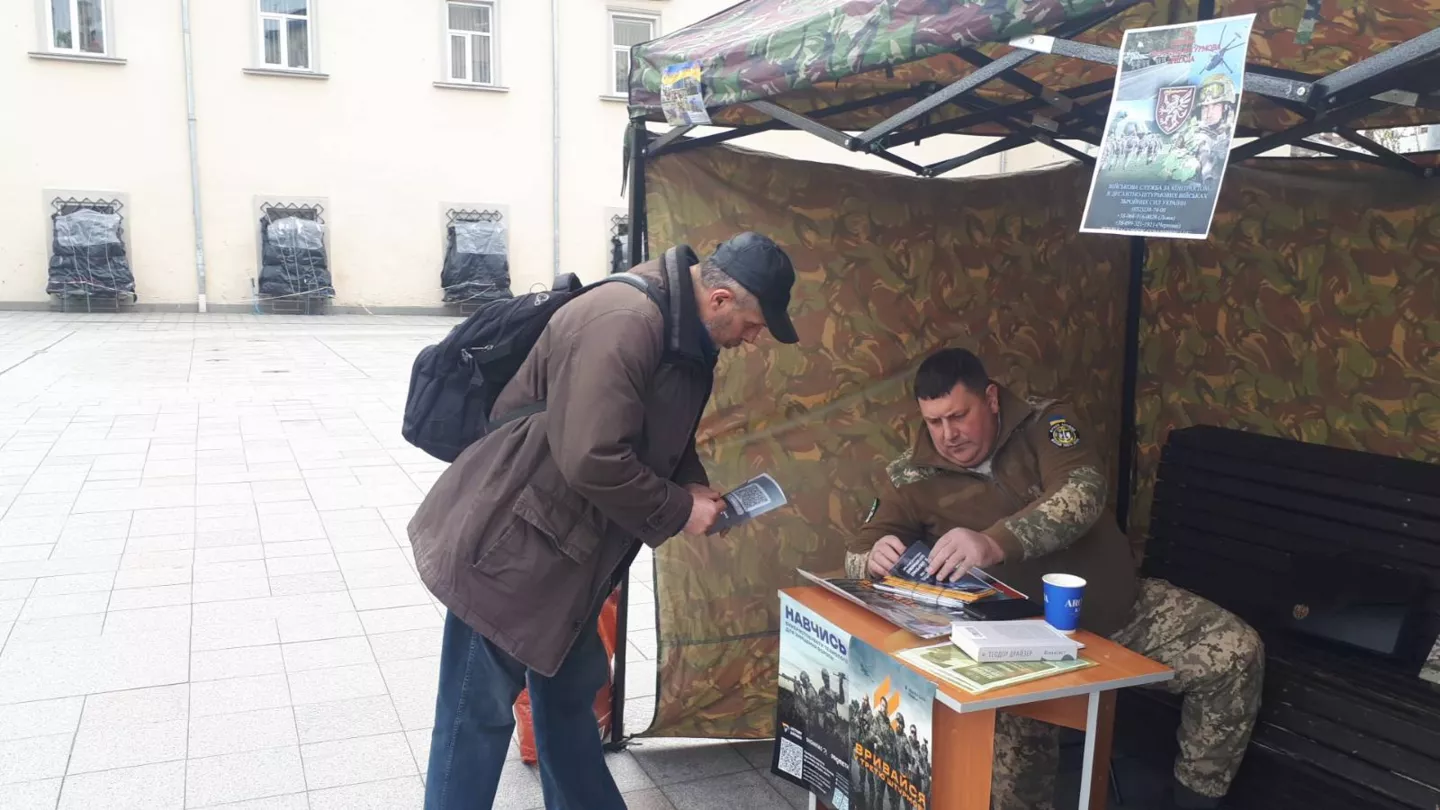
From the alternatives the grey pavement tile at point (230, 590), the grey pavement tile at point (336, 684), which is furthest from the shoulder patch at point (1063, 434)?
the grey pavement tile at point (230, 590)

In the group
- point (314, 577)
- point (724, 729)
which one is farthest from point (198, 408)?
point (724, 729)

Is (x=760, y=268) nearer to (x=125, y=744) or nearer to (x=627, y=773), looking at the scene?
(x=627, y=773)

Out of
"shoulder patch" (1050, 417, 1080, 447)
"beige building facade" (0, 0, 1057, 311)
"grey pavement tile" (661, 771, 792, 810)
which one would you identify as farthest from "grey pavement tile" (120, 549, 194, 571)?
"beige building facade" (0, 0, 1057, 311)

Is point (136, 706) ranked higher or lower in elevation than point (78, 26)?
lower

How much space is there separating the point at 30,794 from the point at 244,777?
52 centimetres

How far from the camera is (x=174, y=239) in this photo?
1698 cm

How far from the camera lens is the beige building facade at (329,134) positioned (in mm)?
16172

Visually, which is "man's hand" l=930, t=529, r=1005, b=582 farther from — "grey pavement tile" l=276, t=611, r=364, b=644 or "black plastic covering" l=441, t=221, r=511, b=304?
"black plastic covering" l=441, t=221, r=511, b=304

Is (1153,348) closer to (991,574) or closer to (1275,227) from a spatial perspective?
(1275,227)

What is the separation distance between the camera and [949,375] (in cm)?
264

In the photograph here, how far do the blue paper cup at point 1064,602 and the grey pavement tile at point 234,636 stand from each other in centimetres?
289

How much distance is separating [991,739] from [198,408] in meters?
8.16

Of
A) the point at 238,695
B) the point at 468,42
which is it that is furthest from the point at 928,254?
the point at 468,42

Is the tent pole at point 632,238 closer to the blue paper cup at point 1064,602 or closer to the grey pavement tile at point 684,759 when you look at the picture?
the grey pavement tile at point 684,759
